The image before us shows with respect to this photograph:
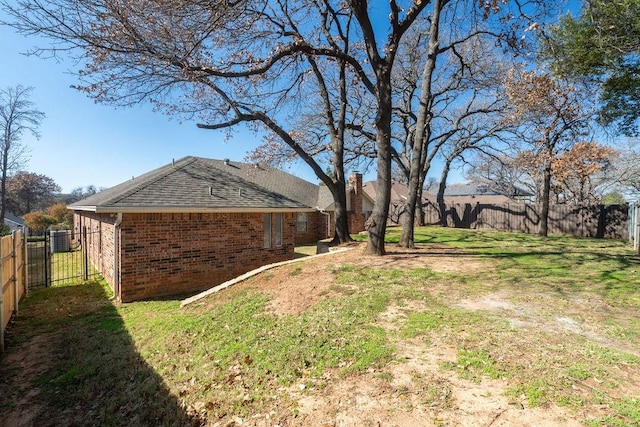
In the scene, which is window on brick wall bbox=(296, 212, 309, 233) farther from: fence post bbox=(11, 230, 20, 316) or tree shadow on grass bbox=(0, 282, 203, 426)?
fence post bbox=(11, 230, 20, 316)

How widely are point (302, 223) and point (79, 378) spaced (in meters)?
15.0

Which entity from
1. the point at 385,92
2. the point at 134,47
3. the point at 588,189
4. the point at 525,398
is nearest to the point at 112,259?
the point at 134,47

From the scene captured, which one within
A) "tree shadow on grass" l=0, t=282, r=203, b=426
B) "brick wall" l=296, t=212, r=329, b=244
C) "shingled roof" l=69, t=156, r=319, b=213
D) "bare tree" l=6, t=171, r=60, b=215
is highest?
"bare tree" l=6, t=171, r=60, b=215

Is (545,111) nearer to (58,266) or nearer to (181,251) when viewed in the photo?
(181,251)

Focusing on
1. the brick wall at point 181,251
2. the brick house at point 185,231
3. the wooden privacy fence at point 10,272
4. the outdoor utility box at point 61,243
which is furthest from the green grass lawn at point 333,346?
the outdoor utility box at point 61,243

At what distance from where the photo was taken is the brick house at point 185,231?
8.63 m

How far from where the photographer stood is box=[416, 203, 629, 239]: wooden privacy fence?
1739 cm

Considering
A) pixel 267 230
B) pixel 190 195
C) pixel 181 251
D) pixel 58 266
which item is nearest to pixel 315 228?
pixel 267 230

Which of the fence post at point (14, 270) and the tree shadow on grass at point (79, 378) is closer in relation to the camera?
the tree shadow on grass at point (79, 378)

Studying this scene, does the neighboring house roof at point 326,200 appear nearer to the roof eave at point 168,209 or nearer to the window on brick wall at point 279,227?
the window on brick wall at point 279,227

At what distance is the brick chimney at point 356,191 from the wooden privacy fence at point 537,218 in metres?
8.68

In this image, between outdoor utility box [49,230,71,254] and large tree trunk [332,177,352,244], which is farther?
outdoor utility box [49,230,71,254]

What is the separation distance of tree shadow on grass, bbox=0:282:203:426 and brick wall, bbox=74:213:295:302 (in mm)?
1620

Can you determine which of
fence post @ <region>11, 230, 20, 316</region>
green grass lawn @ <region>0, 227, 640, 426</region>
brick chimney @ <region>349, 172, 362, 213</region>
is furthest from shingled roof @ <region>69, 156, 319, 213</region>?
brick chimney @ <region>349, 172, 362, 213</region>
